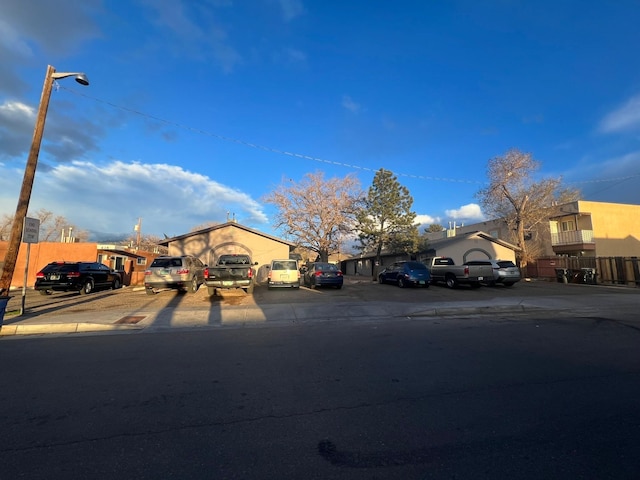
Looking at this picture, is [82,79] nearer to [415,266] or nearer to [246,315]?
[246,315]

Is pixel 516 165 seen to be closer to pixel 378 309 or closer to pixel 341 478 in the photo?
pixel 378 309

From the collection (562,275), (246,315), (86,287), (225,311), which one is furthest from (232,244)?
(562,275)

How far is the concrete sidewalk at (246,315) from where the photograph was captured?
9656mm

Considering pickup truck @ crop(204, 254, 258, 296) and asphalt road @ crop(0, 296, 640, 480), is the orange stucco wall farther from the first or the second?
asphalt road @ crop(0, 296, 640, 480)

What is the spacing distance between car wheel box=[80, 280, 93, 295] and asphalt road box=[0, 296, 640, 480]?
12761 millimetres

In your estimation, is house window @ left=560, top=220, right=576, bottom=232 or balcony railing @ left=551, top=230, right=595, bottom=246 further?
house window @ left=560, top=220, right=576, bottom=232

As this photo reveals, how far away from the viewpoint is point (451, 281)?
67.5ft

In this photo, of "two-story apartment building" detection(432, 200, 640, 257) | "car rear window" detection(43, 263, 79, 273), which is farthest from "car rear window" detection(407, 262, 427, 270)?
"car rear window" detection(43, 263, 79, 273)

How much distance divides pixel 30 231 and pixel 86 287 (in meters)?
8.50

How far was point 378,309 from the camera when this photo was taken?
486 inches

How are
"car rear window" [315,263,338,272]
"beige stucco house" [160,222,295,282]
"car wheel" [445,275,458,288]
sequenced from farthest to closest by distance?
"beige stucco house" [160,222,295,282] < "car rear window" [315,263,338,272] < "car wheel" [445,275,458,288]

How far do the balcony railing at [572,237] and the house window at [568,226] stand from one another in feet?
3.50

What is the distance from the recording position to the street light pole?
37.1 ft

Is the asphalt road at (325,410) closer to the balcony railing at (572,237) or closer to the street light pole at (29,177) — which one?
the street light pole at (29,177)
